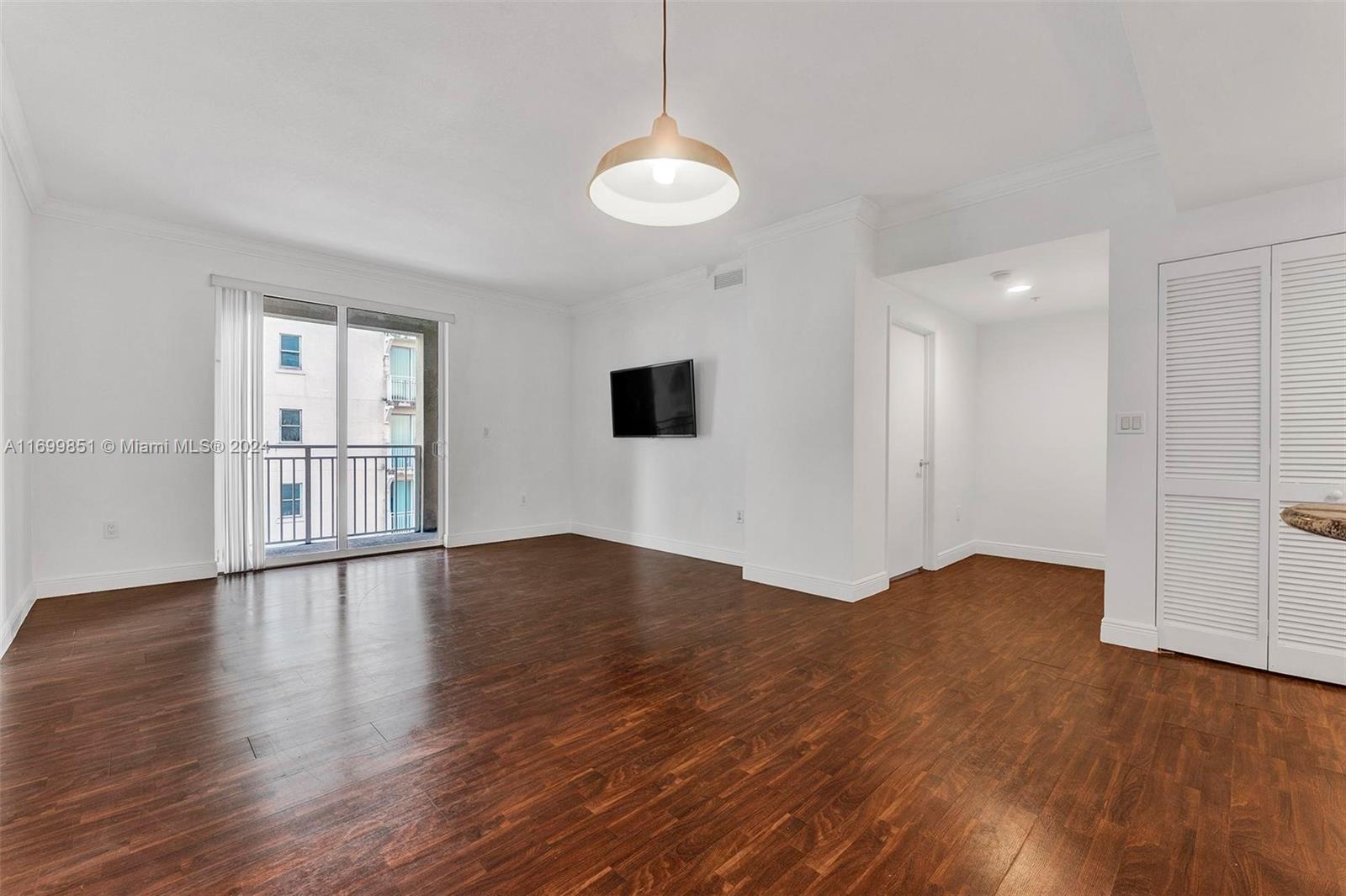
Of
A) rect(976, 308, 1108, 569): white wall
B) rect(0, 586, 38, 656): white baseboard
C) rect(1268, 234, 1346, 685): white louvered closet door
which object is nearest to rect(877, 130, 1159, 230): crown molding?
rect(1268, 234, 1346, 685): white louvered closet door

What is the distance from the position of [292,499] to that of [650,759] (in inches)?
203

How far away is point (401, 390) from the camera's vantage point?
612 centimetres

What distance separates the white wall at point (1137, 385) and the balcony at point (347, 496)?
6.05m

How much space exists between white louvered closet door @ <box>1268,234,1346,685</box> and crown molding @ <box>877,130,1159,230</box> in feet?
2.83

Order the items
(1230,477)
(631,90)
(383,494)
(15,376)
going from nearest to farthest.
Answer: (631,90) < (1230,477) < (15,376) < (383,494)

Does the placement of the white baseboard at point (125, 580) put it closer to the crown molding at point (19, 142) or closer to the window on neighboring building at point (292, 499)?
the window on neighboring building at point (292, 499)

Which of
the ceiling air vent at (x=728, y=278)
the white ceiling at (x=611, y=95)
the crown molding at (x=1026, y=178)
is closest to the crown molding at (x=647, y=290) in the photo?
the ceiling air vent at (x=728, y=278)

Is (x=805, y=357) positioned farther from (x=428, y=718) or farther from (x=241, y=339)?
(x=241, y=339)

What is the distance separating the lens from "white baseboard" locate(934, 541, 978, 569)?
5.29 m

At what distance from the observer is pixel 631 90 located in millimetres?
2748

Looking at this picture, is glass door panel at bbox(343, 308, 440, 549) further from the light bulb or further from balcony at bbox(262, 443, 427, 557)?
the light bulb

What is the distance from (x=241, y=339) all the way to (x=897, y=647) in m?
5.63

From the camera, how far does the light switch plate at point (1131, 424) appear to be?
10.6ft

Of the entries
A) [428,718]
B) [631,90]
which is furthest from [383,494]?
[631,90]
